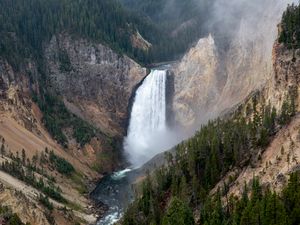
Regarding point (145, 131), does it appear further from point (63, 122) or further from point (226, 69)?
point (226, 69)

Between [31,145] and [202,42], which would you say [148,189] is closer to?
[31,145]

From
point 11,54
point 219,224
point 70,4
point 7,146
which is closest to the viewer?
point 219,224

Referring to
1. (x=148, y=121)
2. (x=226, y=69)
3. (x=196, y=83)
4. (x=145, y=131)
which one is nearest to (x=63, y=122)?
(x=145, y=131)

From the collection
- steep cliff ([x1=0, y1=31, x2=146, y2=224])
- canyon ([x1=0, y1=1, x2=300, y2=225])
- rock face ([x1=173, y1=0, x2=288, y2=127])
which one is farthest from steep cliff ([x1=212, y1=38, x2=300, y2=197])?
steep cliff ([x1=0, y1=31, x2=146, y2=224])

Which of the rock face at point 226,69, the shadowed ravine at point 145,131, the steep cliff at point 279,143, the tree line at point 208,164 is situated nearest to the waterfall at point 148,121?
the shadowed ravine at point 145,131

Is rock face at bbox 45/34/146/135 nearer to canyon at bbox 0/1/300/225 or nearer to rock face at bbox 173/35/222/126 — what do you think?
canyon at bbox 0/1/300/225

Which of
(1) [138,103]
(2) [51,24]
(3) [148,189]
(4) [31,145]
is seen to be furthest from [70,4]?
(3) [148,189]
